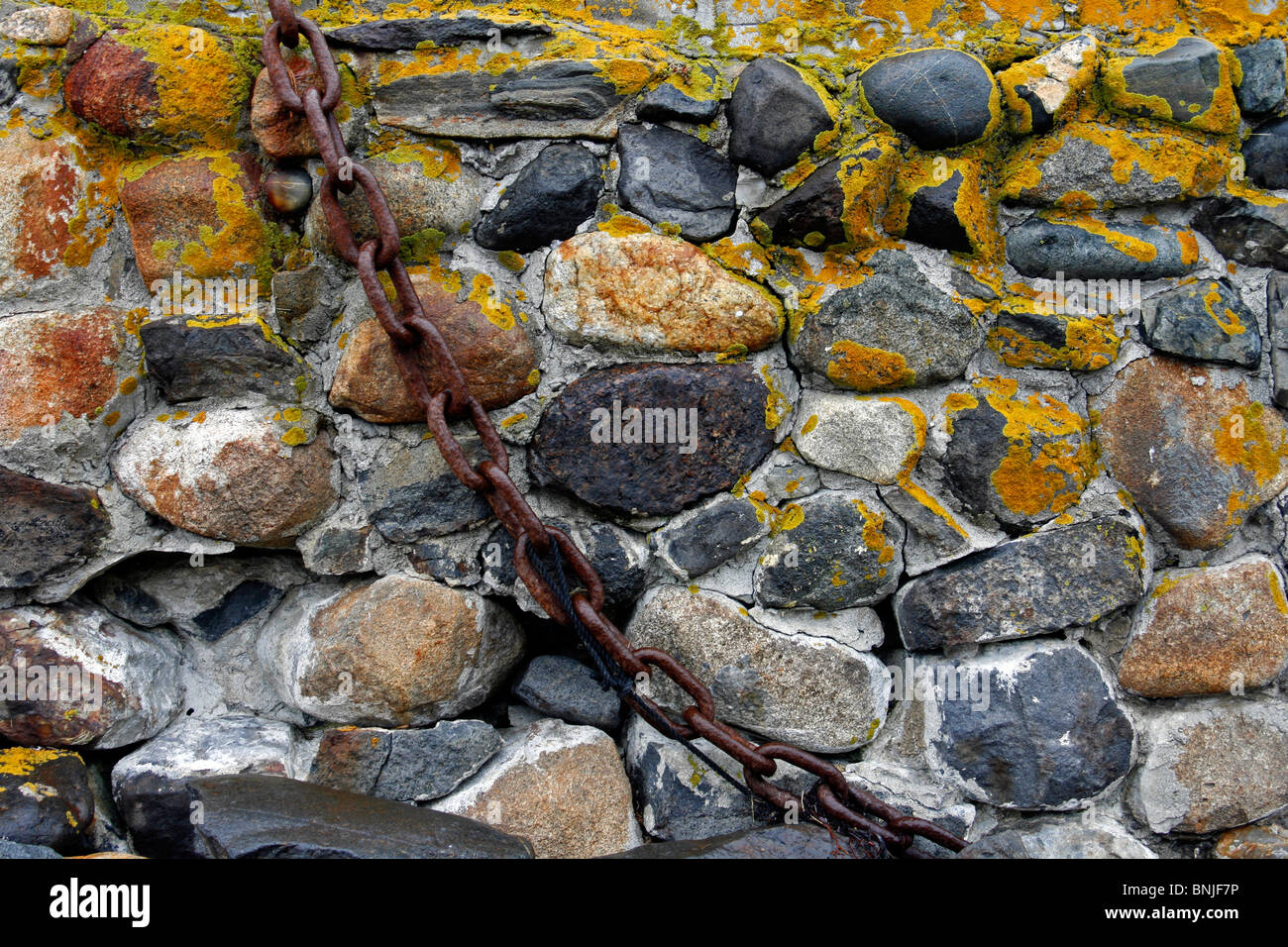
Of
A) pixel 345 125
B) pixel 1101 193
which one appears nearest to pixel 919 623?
pixel 1101 193

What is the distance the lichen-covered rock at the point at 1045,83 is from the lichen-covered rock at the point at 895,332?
327mm

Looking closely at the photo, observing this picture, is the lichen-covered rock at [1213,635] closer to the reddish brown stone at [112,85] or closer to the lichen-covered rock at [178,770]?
the lichen-covered rock at [178,770]

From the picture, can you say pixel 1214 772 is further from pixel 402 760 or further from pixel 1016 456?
pixel 402 760

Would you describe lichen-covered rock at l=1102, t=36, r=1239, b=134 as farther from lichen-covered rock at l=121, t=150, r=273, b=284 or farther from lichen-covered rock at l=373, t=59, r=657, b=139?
lichen-covered rock at l=121, t=150, r=273, b=284

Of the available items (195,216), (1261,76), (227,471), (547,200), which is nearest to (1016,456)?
(1261,76)

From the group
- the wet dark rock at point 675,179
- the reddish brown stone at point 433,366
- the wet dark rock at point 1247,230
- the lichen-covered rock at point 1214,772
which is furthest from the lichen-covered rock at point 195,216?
the lichen-covered rock at point 1214,772

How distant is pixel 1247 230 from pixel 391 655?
1.64 metres

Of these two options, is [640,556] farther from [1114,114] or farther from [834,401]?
[1114,114]

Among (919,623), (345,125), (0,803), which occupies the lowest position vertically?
(0,803)

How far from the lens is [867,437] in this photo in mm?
1538

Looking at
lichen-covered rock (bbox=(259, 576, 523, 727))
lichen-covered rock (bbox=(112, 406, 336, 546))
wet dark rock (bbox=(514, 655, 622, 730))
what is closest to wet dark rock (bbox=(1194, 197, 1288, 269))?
wet dark rock (bbox=(514, 655, 622, 730))

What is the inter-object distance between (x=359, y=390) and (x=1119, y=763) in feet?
4.74

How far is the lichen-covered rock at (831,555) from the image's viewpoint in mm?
1532

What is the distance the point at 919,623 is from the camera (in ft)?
5.07
